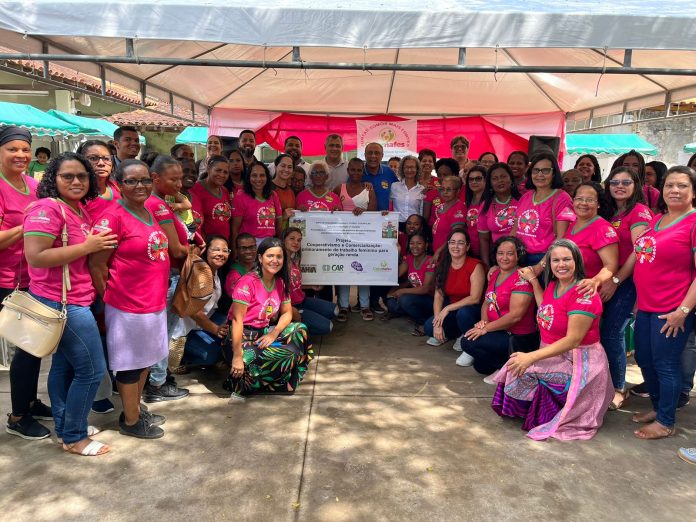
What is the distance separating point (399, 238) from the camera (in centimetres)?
577

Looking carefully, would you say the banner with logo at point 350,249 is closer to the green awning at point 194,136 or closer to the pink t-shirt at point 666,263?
the pink t-shirt at point 666,263

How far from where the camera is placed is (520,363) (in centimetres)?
313

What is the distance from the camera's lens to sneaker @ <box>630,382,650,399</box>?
12.5 feet

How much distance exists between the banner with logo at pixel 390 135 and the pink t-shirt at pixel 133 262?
22.4ft

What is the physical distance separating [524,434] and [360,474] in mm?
1202

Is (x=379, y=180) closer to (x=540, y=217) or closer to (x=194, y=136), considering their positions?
(x=540, y=217)

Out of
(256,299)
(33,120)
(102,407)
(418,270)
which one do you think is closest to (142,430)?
(102,407)

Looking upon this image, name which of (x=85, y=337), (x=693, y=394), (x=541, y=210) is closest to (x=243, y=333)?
(x=85, y=337)

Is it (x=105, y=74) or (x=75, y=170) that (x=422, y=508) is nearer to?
(x=75, y=170)

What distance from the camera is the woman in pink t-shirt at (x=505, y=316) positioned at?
3.81 m

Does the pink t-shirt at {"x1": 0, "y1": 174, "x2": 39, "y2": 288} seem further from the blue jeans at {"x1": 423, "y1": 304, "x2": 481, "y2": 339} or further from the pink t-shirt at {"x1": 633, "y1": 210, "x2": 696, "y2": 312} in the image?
the pink t-shirt at {"x1": 633, "y1": 210, "x2": 696, "y2": 312}

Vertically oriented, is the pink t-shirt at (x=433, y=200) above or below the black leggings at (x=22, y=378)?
above

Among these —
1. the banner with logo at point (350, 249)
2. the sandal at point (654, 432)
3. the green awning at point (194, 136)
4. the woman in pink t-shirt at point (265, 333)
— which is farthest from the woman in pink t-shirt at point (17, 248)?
the green awning at point (194, 136)

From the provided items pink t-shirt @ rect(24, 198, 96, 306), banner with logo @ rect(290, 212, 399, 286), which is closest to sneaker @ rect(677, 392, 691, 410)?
banner with logo @ rect(290, 212, 399, 286)
